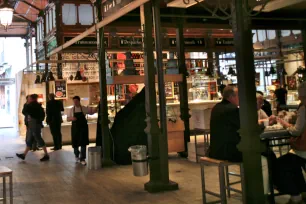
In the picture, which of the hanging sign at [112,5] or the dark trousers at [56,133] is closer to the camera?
the hanging sign at [112,5]

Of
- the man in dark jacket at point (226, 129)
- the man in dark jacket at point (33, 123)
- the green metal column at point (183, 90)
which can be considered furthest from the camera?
Result: the man in dark jacket at point (33, 123)

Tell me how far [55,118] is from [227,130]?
7.54m

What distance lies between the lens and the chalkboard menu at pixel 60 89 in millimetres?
13733

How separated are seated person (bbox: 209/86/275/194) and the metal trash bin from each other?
3601mm

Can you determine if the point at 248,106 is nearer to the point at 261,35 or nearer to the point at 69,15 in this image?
the point at 69,15

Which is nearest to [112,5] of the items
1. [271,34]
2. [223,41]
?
[223,41]

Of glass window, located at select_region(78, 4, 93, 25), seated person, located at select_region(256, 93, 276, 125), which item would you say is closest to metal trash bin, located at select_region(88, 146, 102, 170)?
seated person, located at select_region(256, 93, 276, 125)

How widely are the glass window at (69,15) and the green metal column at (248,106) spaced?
10.2 metres

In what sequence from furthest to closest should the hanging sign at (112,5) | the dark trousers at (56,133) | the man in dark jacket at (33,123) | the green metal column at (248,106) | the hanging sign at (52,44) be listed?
the hanging sign at (52,44) < the dark trousers at (56,133) < the man in dark jacket at (33,123) < the hanging sign at (112,5) < the green metal column at (248,106)

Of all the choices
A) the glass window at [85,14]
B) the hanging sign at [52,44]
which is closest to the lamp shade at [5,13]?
the glass window at [85,14]

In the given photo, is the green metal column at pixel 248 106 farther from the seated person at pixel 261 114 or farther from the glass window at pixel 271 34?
the glass window at pixel 271 34

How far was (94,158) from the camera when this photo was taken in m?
7.77

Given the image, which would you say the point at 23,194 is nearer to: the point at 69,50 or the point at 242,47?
the point at 242,47

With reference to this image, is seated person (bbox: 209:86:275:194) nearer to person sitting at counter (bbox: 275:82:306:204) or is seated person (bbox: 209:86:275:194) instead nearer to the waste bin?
person sitting at counter (bbox: 275:82:306:204)
